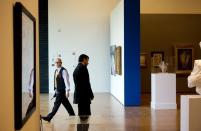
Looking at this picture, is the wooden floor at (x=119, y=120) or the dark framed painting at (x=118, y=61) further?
the dark framed painting at (x=118, y=61)

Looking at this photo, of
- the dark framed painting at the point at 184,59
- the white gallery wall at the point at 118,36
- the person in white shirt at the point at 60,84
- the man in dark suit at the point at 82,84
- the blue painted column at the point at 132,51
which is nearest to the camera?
the man in dark suit at the point at 82,84

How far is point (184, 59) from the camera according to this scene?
18750 millimetres

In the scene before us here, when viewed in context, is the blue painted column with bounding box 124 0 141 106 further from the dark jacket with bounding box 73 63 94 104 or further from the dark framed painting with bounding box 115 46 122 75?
the dark jacket with bounding box 73 63 94 104

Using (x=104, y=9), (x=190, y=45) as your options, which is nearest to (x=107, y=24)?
(x=104, y=9)

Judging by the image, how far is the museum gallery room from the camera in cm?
353

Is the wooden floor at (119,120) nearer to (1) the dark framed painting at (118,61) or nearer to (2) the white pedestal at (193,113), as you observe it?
(1) the dark framed painting at (118,61)

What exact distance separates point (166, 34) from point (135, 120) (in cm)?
927

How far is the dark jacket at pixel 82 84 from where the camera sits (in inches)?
331

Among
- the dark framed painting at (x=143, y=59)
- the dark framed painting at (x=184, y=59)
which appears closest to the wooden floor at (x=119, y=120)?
the dark framed painting at (x=143, y=59)

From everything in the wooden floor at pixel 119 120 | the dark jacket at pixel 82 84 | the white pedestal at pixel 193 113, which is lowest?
the wooden floor at pixel 119 120

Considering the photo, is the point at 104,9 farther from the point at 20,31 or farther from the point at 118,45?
the point at 20,31

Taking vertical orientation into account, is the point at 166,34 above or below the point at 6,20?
above

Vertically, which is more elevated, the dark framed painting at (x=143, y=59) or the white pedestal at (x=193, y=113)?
the dark framed painting at (x=143, y=59)

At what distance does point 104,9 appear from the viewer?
58.8ft
